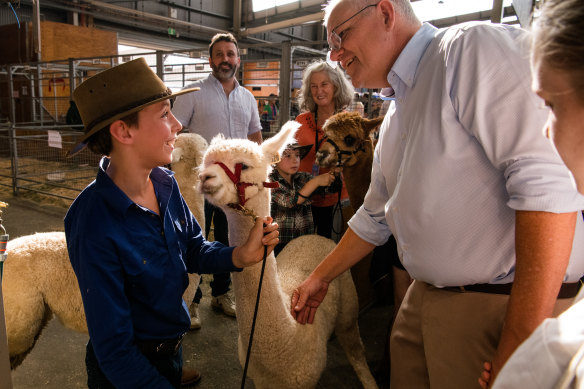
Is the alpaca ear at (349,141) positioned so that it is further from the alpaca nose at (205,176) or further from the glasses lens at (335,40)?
the alpaca nose at (205,176)

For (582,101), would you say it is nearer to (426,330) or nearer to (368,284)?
(426,330)

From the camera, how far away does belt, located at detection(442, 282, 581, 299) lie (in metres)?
1.03

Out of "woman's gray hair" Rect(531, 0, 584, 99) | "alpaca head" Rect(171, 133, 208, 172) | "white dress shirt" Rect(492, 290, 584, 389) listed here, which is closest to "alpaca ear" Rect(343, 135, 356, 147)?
"alpaca head" Rect(171, 133, 208, 172)

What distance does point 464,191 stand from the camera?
1.01 meters

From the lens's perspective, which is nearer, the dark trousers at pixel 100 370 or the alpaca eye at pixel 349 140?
the dark trousers at pixel 100 370

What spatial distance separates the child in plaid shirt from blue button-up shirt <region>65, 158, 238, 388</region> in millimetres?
1356

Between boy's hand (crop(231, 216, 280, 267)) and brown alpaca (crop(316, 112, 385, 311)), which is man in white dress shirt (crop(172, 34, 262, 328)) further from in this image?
boy's hand (crop(231, 216, 280, 267))

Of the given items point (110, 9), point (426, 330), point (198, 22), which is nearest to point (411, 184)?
point (426, 330)

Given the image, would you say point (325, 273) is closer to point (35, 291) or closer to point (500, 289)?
point (500, 289)

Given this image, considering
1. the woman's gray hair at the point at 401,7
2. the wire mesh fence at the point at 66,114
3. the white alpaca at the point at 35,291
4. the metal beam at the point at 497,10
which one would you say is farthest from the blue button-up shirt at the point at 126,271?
the wire mesh fence at the point at 66,114

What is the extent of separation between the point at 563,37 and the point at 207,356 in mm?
2876

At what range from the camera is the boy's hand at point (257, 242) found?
138 cm

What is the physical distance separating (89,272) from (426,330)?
104 centimetres

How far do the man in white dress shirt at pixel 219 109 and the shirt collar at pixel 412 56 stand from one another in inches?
94.4
